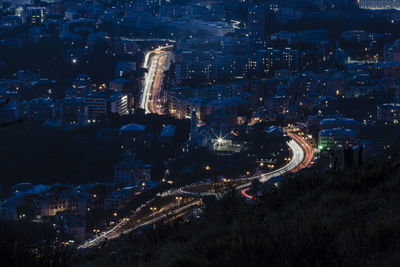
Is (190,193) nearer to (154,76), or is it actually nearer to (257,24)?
(154,76)

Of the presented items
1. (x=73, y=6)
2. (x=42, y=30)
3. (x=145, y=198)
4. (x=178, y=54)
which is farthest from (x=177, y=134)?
(x=73, y=6)

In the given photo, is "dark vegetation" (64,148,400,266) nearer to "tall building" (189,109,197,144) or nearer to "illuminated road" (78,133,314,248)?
"illuminated road" (78,133,314,248)

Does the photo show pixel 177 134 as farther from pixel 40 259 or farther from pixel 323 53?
pixel 40 259

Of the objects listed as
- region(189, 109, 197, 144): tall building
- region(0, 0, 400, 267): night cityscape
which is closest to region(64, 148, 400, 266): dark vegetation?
region(0, 0, 400, 267): night cityscape

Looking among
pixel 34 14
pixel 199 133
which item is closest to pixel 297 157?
pixel 199 133

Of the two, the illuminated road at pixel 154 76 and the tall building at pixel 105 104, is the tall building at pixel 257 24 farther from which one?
the tall building at pixel 105 104
